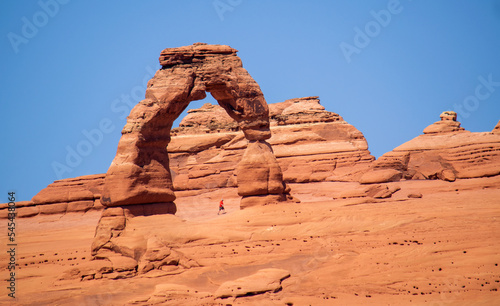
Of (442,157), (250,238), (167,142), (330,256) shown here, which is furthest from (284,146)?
(330,256)

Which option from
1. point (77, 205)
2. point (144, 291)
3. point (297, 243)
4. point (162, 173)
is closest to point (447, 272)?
point (297, 243)

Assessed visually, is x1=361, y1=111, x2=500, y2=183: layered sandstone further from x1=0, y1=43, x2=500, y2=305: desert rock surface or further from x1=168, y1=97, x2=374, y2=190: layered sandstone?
x1=168, y1=97, x2=374, y2=190: layered sandstone

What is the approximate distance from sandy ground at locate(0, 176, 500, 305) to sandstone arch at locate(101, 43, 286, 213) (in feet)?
3.64

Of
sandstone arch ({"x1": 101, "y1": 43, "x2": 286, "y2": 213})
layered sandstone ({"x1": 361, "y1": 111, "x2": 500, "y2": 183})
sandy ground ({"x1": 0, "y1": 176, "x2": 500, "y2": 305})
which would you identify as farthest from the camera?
layered sandstone ({"x1": 361, "y1": 111, "x2": 500, "y2": 183})

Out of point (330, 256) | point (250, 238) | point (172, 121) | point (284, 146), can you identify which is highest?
point (284, 146)

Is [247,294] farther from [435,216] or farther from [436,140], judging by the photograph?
[436,140]

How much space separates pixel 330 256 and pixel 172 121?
7721 mm

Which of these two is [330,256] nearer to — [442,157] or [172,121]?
[172,121]

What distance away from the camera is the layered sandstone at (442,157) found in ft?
91.1

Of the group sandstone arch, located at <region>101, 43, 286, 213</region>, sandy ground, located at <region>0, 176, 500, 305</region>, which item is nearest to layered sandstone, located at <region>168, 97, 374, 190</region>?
sandstone arch, located at <region>101, 43, 286, 213</region>

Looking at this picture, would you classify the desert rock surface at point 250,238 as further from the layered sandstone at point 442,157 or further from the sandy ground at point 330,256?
the layered sandstone at point 442,157

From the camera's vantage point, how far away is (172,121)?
65.7 feet

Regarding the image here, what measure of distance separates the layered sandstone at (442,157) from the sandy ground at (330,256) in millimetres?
8901

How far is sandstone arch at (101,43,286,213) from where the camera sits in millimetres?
18516
